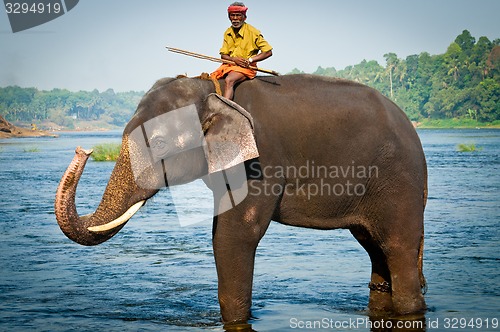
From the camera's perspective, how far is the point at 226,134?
6.43 meters

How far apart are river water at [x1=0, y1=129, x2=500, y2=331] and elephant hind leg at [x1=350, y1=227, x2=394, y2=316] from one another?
164 mm

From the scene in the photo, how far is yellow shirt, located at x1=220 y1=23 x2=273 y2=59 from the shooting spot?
7.00m

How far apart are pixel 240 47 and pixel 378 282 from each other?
234cm

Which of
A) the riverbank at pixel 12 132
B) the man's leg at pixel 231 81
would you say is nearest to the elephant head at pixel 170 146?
the man's leg at pixel 231 81

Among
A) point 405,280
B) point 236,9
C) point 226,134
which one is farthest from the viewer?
point 405,280

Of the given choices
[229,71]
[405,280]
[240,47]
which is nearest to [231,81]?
[229,71]

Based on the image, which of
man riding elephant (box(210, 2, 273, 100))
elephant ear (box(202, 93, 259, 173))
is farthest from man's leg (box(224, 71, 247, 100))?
elephant ear (box(202, 93, 259, 173))

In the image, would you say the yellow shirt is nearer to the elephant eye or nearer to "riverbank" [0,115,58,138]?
the elephant eye

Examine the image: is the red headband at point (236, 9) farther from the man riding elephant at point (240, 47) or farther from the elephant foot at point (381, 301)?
the elephant foot at point (381, 301)

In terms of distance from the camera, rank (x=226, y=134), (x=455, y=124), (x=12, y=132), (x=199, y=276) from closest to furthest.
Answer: (x=226, y=134) → (x=199, y=276) → (x=12, y=132) → (x=455, y=124)

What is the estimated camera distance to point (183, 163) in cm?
655

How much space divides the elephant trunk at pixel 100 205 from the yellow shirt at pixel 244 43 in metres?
1.28

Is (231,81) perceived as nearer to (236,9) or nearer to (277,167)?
(236,9)

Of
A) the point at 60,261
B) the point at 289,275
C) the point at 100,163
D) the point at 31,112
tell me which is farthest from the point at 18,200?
the point at 31,112
